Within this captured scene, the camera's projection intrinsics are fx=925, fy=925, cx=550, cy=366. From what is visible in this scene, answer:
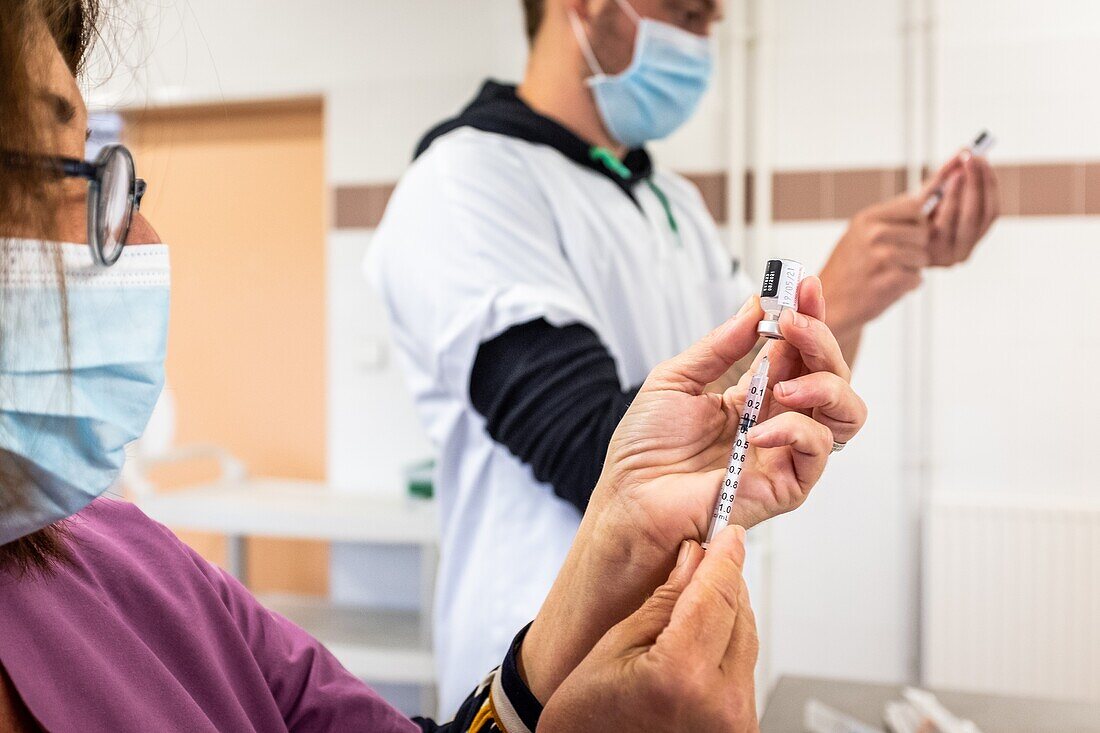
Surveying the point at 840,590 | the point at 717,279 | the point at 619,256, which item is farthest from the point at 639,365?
the point at 840,590

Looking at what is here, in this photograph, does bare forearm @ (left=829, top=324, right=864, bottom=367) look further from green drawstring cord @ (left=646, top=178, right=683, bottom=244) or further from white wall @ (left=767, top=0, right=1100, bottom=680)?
white wall @ (left=767, top=0, right=1100, bottom=680)

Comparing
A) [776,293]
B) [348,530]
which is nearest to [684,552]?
[776,293]

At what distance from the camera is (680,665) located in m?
0.44

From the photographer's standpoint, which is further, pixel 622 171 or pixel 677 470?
pixel 622 171

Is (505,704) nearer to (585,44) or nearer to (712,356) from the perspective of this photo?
(712,356)

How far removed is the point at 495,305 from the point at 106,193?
429mm

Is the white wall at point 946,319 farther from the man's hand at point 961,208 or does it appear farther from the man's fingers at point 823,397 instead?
the man's fingers at point 823,397

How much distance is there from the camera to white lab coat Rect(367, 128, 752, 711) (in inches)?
36.0

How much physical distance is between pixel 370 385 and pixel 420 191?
5.42ft

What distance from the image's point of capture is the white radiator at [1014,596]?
2152 mm

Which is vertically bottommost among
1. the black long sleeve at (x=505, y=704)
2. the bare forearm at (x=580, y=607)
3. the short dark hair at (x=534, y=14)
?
the black long sleeve at (x=505, y=704)

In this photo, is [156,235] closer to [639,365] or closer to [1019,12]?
[639,365]

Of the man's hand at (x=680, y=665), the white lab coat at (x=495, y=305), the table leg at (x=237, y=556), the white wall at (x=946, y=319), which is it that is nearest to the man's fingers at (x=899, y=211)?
the white lab coat at (x=495, y=305)

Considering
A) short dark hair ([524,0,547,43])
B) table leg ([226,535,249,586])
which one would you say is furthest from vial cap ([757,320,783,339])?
table leg ([226,535,249,586])
